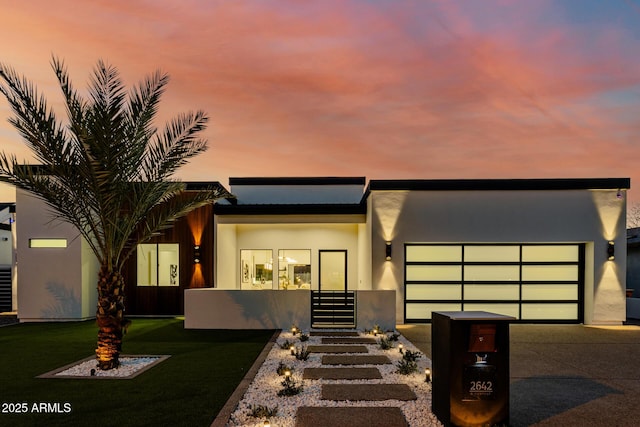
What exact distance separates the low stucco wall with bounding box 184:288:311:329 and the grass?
501 millimetres

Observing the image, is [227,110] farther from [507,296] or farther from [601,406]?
[601,406]

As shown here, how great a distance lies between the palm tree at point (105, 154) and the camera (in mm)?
7090

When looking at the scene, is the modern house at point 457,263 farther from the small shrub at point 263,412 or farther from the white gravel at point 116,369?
the small shrub at point 263,412

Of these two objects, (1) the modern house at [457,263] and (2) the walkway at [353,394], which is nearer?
(2) the walkway at [353,394]

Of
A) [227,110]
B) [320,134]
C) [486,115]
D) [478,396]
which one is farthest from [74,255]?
[486,115]

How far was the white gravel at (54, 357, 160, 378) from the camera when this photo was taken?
7.29m

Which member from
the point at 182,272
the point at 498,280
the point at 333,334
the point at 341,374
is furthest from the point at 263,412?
the point at 182,272

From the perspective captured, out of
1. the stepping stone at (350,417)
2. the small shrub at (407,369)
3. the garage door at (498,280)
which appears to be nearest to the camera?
the stepping stone at (350,417)

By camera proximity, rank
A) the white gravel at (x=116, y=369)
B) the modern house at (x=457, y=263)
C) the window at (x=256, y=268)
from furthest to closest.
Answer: the window at (x=256, y=268)
the modern house at (x=457, y=263)
the white gravel at (x=116, y=369)

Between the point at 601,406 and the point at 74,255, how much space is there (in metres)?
14.8

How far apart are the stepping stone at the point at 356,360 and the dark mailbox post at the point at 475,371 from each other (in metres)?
3.21

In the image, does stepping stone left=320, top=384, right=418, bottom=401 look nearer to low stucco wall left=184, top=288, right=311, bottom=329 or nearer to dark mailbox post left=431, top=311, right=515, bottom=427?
dark mailbox post left=431, top=311, right=515, bottom=427

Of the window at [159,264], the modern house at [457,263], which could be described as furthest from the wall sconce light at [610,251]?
the window at [159,264]

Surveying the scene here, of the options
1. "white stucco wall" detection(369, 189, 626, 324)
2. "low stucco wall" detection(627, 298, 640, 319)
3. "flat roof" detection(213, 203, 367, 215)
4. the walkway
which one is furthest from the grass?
"low stucco wall" detection(627, 298, 640, 319)
